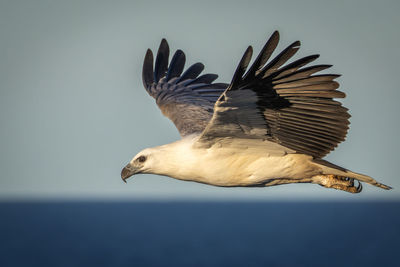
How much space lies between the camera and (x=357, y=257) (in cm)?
7894

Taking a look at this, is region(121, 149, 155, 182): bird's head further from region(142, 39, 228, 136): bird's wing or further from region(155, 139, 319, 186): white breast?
region(142, 39, 228, 136): bird's wing

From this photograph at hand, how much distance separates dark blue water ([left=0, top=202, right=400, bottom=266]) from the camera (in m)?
74.9

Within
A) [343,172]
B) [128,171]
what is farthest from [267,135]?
[128,171]

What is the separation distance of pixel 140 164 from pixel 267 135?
1858 millimetres

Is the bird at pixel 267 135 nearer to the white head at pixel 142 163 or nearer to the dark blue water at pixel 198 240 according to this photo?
the white head at pixel 142 163

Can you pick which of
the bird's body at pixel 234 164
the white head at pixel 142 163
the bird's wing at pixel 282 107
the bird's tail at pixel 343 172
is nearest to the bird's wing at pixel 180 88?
the white head at pixel 142 163

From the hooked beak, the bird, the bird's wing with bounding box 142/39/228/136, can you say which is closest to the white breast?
the bird

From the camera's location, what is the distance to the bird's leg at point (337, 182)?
8.74 m

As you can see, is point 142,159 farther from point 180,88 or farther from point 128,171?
point 180,88

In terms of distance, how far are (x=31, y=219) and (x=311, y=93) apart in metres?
118

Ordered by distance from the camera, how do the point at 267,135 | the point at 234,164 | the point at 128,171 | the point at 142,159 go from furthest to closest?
the point at 128,171, the point at 142,159, the point at 234,164, the point at 267,135

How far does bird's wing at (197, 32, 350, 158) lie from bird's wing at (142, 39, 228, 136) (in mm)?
2095

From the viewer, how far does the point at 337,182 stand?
882cm

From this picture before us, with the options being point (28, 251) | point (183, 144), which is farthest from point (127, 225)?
point (183, 144)
